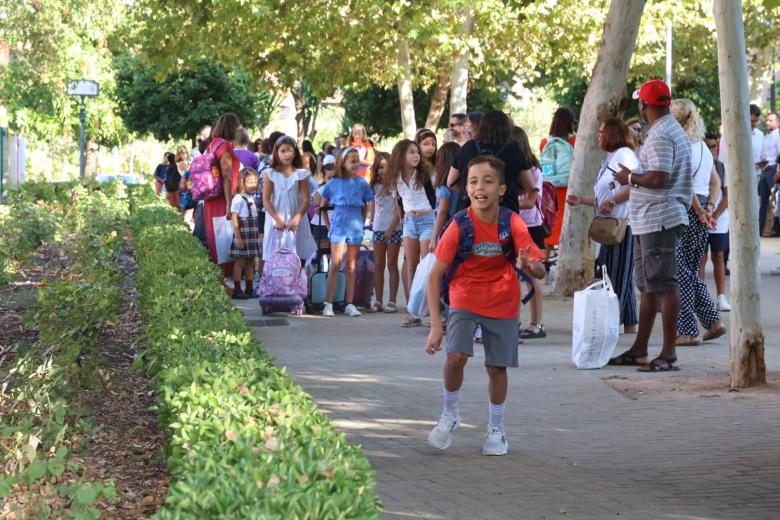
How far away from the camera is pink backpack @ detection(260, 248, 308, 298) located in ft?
45.0

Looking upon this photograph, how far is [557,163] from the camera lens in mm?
15773

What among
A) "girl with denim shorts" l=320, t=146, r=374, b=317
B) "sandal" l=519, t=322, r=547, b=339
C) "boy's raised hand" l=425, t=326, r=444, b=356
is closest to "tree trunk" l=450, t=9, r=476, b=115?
"girl with denim shorts" l=320, t=146, r=374, b=317

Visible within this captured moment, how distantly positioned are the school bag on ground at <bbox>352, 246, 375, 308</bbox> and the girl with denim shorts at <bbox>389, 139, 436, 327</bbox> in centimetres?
119

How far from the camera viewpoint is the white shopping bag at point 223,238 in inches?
600

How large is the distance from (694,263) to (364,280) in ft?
13.2

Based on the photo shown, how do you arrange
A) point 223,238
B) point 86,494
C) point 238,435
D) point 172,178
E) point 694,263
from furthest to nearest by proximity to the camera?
point 172,178 → point 223,238 → point 694,263 → point 86,494 → point 238,435

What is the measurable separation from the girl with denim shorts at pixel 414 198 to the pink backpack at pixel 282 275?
1238 millimetres

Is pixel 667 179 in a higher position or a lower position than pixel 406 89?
lower

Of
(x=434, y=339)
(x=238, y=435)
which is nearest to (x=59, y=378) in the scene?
(x=434, y=339)

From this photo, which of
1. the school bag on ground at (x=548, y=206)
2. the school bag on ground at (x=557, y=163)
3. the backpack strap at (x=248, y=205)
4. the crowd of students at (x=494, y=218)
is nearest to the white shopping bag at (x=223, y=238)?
the crowd of students at (x=494, y=218)

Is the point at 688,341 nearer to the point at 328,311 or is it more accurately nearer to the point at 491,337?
the point at 328,311

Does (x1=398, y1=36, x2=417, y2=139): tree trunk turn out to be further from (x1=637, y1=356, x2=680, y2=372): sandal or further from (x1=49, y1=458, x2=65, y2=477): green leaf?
(x1=49, y1=458, x2=65, y2=477): green leaf

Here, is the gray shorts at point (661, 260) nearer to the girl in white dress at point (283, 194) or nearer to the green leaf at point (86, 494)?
the girl in white dress at point (283, 194)

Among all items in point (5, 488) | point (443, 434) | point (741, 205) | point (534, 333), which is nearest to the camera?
point (5, 488)
